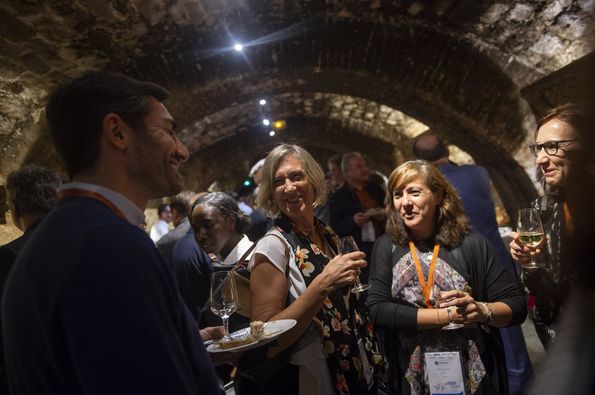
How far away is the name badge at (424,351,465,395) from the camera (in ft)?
5.70

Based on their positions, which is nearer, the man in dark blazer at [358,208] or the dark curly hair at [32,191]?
the dark curly hair at [32,191]

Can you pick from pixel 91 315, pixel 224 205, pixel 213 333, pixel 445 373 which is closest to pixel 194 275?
pixel 224 205

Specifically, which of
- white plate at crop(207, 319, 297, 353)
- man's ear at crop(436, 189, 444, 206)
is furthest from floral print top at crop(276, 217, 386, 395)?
man's ear at crop(436, 189, 444, 206)

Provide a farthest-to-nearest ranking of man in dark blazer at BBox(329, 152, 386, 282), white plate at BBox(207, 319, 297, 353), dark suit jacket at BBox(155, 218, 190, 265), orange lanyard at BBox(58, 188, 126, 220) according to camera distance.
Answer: man in dark blazer at BBox(329, 152, 386, 282) < dark suit jacket at BBox(155, 218, 190, 265) < white plate at BBox(207, 319, 297, 353) < orange lanyard at BBox(58, 188, 126, 220)

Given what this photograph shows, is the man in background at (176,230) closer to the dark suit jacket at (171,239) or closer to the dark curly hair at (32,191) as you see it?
the dark suit jacket at (171,239)

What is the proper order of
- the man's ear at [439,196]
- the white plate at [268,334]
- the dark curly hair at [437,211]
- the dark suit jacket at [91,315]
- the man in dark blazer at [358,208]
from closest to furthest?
1. the dark suit jacket at [91,315]
2. the white plate at [268,334]
3. the dark curly hair at [437,211]
4. the man's ear at [439,196]
5. the man in dark blazer at [358,208]

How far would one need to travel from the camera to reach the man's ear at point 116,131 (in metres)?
1.05

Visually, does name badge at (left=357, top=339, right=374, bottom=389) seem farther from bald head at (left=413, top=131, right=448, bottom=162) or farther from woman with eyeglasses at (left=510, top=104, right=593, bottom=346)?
bald head at (left=413, top=131, right=448, bottom=162)


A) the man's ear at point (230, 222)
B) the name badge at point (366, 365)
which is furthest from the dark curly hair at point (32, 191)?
the name badge at point (366, 365)

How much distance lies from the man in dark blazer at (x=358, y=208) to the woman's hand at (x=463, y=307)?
186 cm

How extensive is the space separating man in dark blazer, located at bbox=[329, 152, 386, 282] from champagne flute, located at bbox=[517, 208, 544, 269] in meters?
1.73

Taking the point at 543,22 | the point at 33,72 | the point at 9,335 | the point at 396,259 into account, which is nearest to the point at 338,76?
the point at 543,22

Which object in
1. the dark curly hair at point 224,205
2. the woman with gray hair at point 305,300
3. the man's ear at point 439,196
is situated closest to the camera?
the woman with gray hair at point 305,300

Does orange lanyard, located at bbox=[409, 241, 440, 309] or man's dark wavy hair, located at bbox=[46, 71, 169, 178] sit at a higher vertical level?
man's dark wavy hair, located at bbox=[46, 71, 169, 178]
